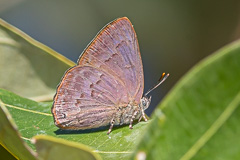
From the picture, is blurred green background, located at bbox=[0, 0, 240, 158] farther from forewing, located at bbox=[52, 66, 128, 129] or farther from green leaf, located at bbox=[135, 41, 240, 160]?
green leaf, located at bbox=[135, 41, 240, 160]

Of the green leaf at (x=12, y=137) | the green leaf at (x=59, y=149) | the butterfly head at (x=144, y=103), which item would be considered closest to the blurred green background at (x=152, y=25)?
the butterfly head at (x=144, y=103)

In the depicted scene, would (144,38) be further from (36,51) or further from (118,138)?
(118,138)

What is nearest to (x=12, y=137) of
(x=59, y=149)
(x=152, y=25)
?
(x=59, y=149)

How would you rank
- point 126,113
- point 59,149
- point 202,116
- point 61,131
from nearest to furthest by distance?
point 202,116 < point 59,149 < point 61,131 < point 126,113

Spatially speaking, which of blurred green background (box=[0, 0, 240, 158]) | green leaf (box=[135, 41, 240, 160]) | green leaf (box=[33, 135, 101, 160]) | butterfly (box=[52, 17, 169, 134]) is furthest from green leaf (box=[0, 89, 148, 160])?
blurred green background (box=[0, 0, 240, 158])

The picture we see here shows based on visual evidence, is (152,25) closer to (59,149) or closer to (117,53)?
(117,53)


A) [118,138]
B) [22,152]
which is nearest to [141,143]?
[22,152]
